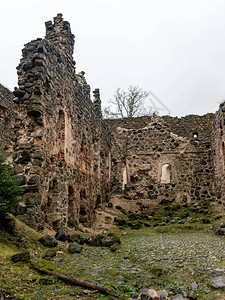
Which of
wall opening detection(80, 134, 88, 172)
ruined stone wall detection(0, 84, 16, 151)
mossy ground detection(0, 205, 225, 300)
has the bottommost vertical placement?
mossy ground detection(0, 205, 225, 300)

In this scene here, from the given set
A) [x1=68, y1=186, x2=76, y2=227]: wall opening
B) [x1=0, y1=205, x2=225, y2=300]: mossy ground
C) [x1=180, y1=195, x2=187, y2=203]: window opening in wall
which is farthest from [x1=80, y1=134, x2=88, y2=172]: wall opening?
[x1=180, y1=195, x2=187, y2=203]: window opening in wall

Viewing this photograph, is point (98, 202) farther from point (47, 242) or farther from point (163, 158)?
point (47, 242)

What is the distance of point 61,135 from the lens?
10.1 meters

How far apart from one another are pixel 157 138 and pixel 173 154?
1.46m

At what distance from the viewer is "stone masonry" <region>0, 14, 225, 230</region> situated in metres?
8.13

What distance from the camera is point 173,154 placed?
18.2 m

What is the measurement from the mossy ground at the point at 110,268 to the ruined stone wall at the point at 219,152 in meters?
7.05

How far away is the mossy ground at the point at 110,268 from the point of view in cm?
385

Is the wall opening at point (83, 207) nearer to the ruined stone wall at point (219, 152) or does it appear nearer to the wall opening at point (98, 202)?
the wall opening at point (98, 202)

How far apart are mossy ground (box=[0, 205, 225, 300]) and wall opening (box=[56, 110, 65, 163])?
12.3ft

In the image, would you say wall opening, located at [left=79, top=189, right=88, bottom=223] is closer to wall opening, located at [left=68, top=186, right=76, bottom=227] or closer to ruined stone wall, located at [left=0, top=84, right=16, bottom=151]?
wall opening, located at [left=68, top=186, right=76, bottom=227]

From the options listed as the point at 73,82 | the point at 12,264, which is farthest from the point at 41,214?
the point at 73,82

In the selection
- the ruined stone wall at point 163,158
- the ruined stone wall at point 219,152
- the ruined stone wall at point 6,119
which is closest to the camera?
the ruined stone wall at point 219,152

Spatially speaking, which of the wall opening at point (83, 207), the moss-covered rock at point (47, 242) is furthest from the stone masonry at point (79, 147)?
the moss-covered rock at point (47, 242)
